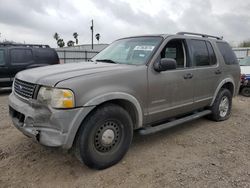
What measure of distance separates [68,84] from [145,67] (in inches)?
49.7

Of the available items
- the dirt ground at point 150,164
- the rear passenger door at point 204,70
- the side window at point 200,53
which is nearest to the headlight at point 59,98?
the dirt ground at point 150,164

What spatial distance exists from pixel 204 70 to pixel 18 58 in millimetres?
7111

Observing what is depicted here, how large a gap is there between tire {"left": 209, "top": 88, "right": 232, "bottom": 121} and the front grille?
3.80 metres

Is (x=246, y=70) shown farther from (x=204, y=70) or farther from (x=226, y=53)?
(x=204, y=70)

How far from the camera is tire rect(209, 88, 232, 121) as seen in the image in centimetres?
498

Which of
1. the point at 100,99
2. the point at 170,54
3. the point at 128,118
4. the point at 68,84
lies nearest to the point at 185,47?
the point at 170,54

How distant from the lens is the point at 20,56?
8.63 meters

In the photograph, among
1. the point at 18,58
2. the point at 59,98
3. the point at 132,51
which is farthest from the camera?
the point at 18,58

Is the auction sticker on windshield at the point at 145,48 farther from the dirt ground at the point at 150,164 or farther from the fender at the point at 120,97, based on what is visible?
the dirt ground at the point at 150,164

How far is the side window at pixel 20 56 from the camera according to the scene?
848cm

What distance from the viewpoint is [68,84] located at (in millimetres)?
2586

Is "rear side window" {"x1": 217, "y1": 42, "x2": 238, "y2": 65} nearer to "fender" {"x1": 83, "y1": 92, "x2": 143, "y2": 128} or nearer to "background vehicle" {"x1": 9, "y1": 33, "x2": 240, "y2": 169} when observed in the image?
"background vehicle" {"x1": 9, "y1": 33, "x2": 240, "y2": 169}

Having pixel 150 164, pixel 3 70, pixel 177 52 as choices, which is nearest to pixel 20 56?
pixel 3 70

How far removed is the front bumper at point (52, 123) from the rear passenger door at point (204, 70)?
2.44 m
